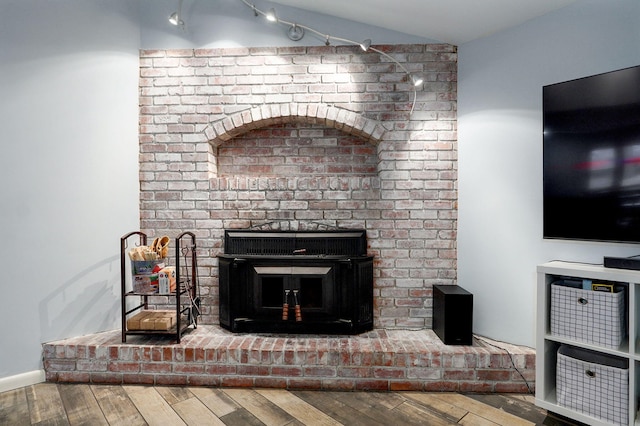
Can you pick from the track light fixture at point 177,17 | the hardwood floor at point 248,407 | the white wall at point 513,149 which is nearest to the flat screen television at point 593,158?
the white wall at point 513,149

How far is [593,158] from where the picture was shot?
5.34 feet

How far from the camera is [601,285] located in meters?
1.51

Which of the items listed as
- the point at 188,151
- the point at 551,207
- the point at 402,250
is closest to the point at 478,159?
the point at 551,207

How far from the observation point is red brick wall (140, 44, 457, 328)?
230 cm

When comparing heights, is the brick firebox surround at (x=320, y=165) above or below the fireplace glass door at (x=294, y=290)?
above

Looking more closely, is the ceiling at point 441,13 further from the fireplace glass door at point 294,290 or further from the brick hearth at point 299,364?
the brick hearth at point 299,364

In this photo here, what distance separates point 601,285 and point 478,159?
3.35 ft

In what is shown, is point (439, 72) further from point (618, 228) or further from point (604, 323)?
point (604, 323)

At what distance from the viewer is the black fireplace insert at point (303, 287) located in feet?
7.09

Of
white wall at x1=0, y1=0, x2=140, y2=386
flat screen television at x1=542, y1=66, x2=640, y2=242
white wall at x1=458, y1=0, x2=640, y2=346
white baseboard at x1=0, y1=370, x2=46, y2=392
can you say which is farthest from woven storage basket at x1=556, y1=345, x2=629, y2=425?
white baseboard at x1=0, y1=370, x2=46, y2=392

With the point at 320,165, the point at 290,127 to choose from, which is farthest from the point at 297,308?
the point at 290,127

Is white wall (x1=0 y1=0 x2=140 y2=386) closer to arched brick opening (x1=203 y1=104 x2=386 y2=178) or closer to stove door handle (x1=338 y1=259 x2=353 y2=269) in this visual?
arched brick opening (x1=203 y1=104 x2=386 y2=178)

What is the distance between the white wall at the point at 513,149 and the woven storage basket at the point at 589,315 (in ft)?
1.20

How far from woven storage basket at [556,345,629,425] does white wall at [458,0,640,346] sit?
41cm
